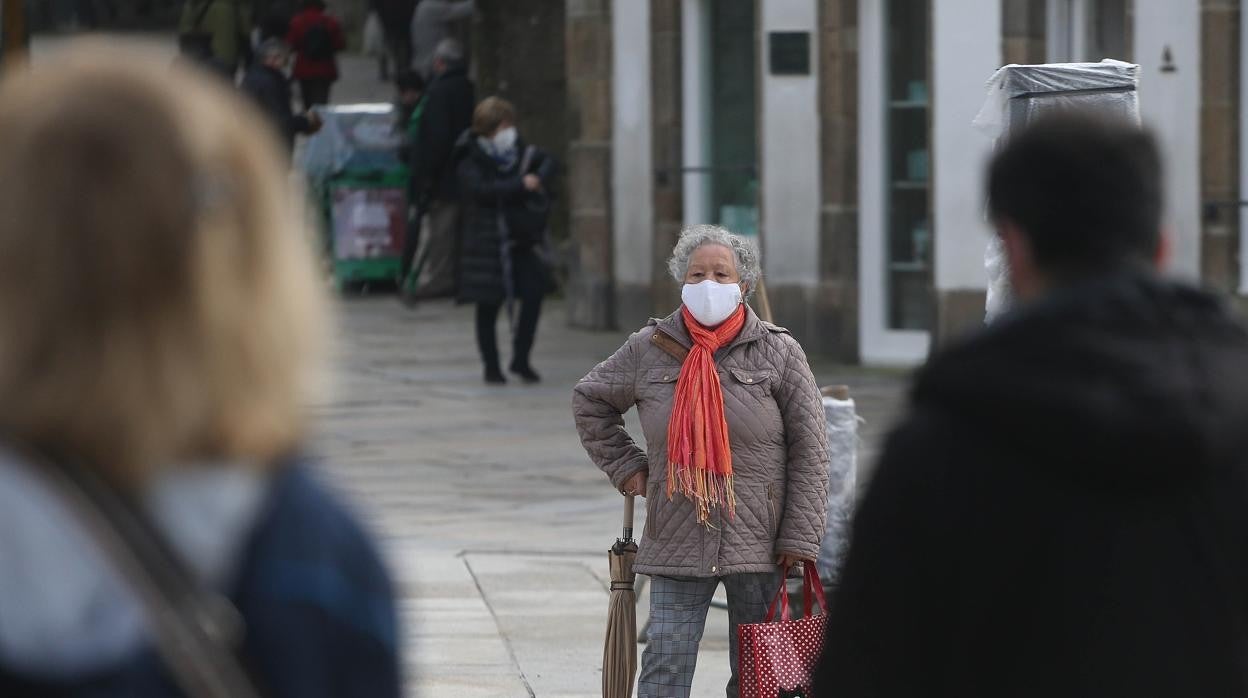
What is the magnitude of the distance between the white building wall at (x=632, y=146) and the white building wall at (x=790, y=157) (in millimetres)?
1408

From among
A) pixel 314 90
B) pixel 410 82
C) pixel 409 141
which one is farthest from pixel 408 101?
pixel 314 90

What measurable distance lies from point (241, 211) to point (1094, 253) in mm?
1025

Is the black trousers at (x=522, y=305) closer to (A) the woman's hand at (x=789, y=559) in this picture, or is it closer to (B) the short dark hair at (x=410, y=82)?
(B) the short dark hair at (x=410, y=82)

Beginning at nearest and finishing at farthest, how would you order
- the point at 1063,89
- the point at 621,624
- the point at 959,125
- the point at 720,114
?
the point at 621,624 → the point at 1063,89 → the point at 959,125 → the point at 720,114

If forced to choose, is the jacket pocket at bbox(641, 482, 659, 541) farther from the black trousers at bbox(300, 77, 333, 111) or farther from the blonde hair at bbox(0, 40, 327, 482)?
the black trousers at bbox(300, 77, 333, 111)

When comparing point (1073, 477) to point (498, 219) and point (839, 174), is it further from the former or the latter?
point (839, 174)

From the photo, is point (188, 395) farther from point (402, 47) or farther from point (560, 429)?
point (402, 47)

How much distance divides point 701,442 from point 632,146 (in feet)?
39.9

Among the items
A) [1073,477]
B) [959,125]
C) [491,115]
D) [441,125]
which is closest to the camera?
[1073,477]

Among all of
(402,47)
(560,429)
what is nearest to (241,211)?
(560,429)

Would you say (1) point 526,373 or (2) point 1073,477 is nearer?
(2) point 1073,477

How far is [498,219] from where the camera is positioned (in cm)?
1505

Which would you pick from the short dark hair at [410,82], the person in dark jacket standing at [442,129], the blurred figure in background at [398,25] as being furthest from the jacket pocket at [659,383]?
the blurred figure in background at [398,25]

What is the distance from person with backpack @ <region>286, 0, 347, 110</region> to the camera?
24375 millimetres
